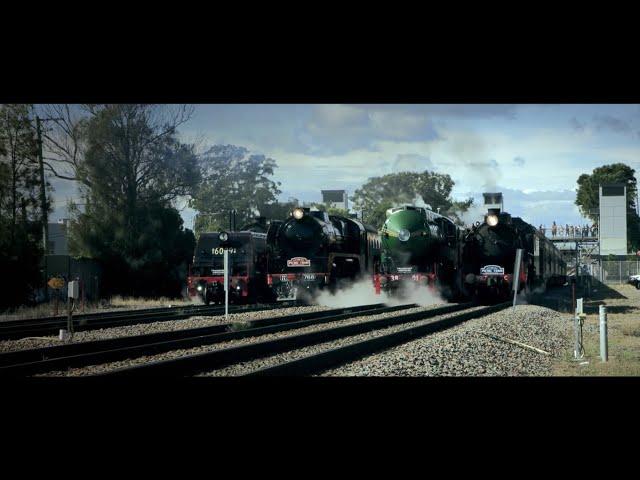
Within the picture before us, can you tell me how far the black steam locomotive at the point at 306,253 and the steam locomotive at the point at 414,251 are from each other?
5.05 ft

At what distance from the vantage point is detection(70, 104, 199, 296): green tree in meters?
27.6

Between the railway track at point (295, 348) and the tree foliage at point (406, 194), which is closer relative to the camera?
the railway track at point (295, 348)

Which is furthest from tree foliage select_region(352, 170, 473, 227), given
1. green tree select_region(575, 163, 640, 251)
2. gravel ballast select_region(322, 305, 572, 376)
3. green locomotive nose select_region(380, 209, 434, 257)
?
gravel ballast select_region(322, 305, 572, 376)

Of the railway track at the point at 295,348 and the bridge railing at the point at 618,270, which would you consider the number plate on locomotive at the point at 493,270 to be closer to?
the railway track at the point at 295,348

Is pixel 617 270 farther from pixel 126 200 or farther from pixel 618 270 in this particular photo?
pixel 126 200

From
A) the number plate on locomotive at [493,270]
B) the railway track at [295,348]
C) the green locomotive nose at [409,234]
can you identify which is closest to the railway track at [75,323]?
the railway track at [295,348]

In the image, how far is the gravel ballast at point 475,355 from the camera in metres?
10.9

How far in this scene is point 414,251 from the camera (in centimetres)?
2428

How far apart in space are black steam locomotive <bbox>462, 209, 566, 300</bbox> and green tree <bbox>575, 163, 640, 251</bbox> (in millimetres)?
2663

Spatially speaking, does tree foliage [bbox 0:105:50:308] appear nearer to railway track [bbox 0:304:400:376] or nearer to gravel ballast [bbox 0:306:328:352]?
gravel ballast [bbox 0:306:328:352]

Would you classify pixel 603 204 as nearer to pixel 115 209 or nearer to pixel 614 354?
pixel 614 354

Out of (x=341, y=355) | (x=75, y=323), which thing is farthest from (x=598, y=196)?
(x=75, y=323)
